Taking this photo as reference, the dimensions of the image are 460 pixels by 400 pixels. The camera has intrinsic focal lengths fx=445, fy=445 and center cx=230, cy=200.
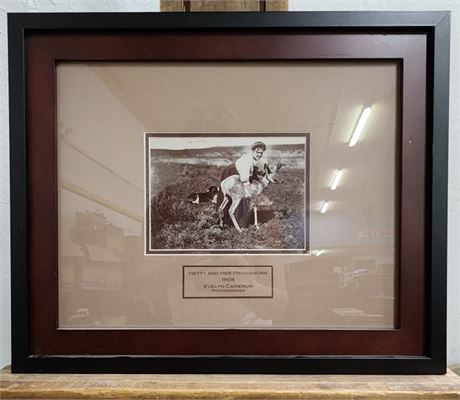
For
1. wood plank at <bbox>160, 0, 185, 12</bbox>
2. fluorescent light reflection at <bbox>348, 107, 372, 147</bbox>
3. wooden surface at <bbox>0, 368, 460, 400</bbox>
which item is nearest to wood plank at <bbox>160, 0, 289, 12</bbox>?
wood plank at <bbox>160, 0, 185, 12</bbox>

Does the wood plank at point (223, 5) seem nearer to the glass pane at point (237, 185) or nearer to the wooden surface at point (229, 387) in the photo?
the glass pane at point (237, 185)

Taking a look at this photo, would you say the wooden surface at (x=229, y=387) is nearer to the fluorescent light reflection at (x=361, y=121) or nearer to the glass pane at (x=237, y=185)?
the glass pane at (x=237, y=185)

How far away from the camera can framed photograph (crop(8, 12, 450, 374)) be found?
43 cm

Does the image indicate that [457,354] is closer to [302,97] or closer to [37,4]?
[302,97]

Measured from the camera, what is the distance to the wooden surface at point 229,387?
0.40 m

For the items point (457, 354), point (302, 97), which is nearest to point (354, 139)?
point (302, 97)

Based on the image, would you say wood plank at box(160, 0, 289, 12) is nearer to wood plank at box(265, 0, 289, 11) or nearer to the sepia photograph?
wood plank at box(265, 0, 289, 11)

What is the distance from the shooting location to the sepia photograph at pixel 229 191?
43 cm

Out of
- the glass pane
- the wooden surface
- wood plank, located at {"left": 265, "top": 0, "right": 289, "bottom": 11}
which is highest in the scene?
wood plank, located at {"left": 265, "top": 0, "right": 289, "bottom": 11}

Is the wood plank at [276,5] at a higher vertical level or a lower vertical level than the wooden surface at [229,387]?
higher

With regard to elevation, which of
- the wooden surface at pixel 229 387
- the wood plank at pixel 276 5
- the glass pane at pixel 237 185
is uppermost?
the wood plank at pixel 276 5

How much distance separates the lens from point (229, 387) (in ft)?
1.34

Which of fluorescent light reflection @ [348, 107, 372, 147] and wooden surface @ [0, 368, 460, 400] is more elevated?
fluorescent light reflection @ [348, 107, 372, 147]

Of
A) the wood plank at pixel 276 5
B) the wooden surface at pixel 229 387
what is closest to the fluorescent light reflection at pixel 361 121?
the wood plank at pixel 276 5
